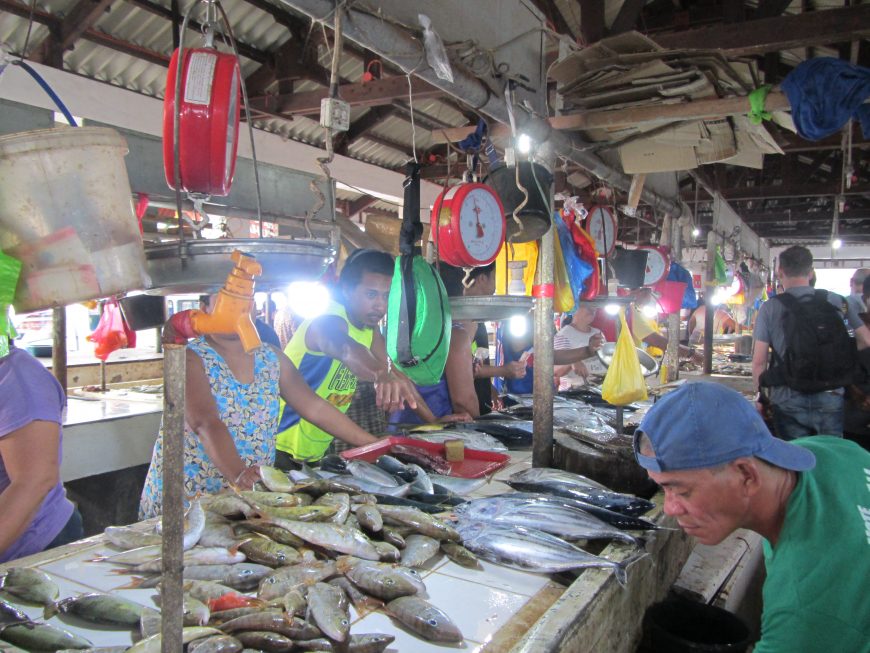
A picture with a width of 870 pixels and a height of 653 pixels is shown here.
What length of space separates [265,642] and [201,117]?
4.95 feet

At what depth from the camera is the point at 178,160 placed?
1.93 meters

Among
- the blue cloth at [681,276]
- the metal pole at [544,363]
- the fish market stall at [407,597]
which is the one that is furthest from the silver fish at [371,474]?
the blue cloth at [681,276]

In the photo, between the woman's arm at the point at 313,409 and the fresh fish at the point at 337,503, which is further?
the woman's arm at the point at 313,409

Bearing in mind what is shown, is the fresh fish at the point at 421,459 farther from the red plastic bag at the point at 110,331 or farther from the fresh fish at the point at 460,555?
the red plastic bag at the point at 110,331

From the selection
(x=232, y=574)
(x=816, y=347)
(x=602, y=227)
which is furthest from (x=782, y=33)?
(x=232, y=574)

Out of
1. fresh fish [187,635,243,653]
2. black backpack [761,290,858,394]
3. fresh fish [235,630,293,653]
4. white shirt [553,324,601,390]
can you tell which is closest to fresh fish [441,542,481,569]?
fresh fish [235,630,293,653]

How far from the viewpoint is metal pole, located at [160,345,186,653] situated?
1.04m

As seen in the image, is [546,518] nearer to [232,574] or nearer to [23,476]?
[232,574]

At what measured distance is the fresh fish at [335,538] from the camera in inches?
75.6

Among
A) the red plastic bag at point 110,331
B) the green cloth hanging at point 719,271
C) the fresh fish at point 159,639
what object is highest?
the green cloth hanging at point 719,271

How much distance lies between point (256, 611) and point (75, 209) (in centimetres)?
116

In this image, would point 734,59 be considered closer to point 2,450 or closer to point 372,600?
point 372,600

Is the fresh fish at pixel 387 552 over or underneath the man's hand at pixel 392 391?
underneath

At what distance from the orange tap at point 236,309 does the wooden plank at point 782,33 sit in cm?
439
